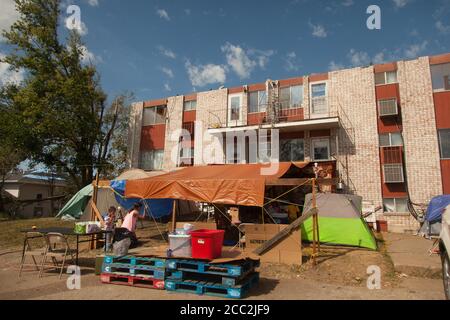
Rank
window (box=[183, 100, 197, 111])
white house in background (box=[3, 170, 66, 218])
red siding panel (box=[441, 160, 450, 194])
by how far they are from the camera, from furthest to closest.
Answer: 1. white house in background (box=[3, 170, 66, 218])
2. window (box=[183, 100, 197, 111])
3. red siding panel (box=[441, 160, 450, 194])

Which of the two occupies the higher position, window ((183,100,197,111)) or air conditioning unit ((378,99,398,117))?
window ((183,100,197,111))

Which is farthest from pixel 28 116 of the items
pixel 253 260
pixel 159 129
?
pixel 253 260

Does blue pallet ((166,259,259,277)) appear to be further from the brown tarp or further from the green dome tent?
the green dome tent

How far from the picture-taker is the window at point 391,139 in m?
17.2

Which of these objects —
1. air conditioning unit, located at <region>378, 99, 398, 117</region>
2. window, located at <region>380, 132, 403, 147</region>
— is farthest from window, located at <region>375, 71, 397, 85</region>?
window, located at <region>380, 132, 403, 147</region>

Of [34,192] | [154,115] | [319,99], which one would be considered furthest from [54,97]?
[319,99]

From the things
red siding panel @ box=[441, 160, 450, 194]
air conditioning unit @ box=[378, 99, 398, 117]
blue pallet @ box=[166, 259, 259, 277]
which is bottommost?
blue pallet @ box=[166, 259, 259, 277]

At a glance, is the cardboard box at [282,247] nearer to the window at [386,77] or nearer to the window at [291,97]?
the window at [291,97]

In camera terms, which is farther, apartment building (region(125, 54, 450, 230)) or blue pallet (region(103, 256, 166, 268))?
apartment building (region(125, 54, 450, 230))

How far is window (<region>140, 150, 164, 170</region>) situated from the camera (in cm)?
2427

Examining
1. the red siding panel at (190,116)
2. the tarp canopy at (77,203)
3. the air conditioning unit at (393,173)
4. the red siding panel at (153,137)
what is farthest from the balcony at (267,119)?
the tarp canopy at (77,203)

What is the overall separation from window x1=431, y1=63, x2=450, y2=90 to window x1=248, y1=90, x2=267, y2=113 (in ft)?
32.0

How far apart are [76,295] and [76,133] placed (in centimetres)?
2454
